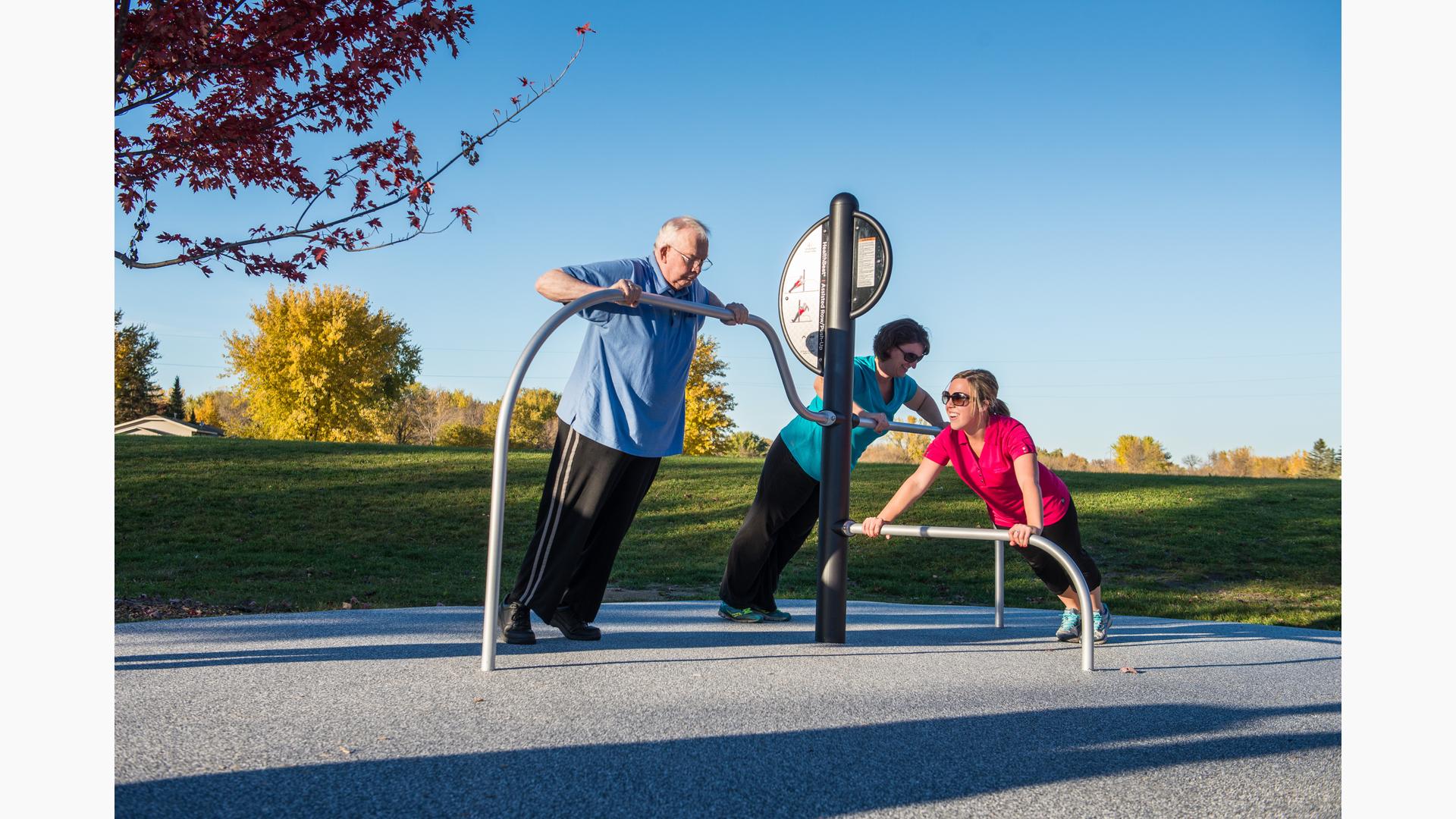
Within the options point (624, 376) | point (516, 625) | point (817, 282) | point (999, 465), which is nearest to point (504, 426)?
point (624, 376)

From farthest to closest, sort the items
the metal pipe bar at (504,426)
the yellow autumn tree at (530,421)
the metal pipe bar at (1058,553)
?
the yellow autumn tree at (530,421) < the metal pipe bar at (1058,553) < the metal pipe bar at (504,426)

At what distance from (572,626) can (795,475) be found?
1435 millimetres

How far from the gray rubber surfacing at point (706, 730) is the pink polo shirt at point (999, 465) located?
62 cm

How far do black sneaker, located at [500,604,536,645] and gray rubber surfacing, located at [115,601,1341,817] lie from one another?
0.14m

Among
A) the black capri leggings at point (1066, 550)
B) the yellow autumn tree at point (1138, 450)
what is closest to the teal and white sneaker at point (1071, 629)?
the black capri leggings at point (1066, 550)

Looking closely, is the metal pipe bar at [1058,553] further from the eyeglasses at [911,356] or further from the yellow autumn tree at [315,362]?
the yellow autumn tree at [315,362]

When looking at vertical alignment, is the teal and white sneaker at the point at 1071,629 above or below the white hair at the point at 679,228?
below

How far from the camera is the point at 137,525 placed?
11438 mm

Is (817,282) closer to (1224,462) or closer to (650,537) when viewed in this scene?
(650,537)

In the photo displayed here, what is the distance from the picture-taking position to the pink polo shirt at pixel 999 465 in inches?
165

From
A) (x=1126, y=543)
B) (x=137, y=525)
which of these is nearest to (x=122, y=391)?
(x=137, y=525)

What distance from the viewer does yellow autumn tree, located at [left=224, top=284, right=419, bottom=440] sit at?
1326 inches
